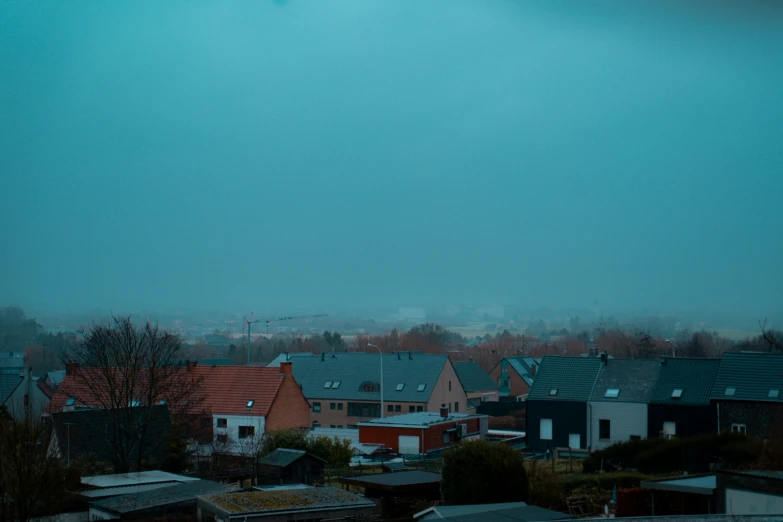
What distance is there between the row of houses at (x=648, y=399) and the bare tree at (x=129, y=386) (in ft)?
49.3

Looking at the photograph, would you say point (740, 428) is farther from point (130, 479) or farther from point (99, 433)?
point (99, 433)

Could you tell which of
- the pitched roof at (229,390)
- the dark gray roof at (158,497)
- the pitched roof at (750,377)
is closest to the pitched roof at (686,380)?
the pitched roof at (750,377)

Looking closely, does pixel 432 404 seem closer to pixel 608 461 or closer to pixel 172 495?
pixel 608 461

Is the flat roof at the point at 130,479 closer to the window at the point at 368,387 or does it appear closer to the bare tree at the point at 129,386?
the bare tree at the point at 129,386

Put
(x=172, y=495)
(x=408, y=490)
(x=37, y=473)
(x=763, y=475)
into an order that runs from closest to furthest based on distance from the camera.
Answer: (x=763, y=475) → (x=37, y=473) → (x=172, y=495) → (x=408, y=490)

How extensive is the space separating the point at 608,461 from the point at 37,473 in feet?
60.1

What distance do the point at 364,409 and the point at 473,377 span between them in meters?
15.6

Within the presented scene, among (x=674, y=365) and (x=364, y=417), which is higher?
(x=674, y=365)

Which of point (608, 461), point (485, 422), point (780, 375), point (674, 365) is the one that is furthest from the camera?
point (485, 422)

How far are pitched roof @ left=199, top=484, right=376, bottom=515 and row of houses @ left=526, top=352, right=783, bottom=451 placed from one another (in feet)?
56.9

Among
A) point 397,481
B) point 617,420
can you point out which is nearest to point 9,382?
point 617,420

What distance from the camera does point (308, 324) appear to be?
184375 mm

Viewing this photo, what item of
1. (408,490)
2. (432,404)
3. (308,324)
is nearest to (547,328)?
(308,324)

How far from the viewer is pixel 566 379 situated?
36.9 metres
